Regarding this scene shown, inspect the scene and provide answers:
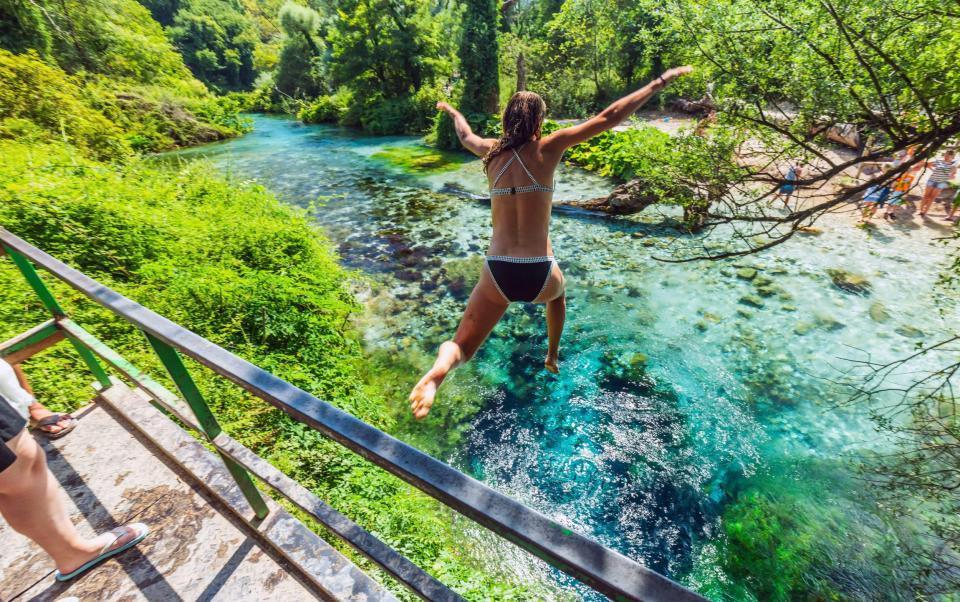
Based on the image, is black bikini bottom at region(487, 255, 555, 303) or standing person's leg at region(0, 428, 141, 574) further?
black bikini bottom at region(487, 255, 555, 303)

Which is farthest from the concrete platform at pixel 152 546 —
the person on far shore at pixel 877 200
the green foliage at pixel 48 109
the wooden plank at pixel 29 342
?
the green foliage at pixel 48 109

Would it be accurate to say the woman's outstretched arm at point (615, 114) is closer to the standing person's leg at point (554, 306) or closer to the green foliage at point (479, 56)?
the standing person's leg at point (554, 306)

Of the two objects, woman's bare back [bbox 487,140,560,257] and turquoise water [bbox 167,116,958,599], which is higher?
woman's bare back [bbox 487,140,560,257]

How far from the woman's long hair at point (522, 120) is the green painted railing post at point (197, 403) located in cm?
220

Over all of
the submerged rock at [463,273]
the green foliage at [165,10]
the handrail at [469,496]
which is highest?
the green foliage at [165,10]

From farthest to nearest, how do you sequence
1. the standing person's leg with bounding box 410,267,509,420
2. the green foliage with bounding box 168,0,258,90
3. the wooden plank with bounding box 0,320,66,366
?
1. the green foliage with bounding box 168,0,258,90
2. the wooden plank with bounding box 0,320,66,366
3. the standing person's leg with bounding box 410,267,509,420

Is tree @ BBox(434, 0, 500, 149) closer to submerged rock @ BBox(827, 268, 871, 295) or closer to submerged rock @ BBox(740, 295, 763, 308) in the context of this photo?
submerged rock @ BBox(740, 295, 763, 308)

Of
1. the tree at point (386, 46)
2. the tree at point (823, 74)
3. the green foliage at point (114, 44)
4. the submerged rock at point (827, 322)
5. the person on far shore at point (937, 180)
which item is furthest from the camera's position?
the tree at point (386, 46)

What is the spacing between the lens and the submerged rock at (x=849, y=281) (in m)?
8.79

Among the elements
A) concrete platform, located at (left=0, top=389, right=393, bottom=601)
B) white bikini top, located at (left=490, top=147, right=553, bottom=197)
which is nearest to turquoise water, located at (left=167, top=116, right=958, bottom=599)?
concrete platform, located at (left=0, top=389, right=393, bottom=601)

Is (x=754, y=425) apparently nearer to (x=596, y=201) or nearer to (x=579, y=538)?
(x=579, y=538)

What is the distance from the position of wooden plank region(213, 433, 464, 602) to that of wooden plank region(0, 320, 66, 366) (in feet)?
6.68

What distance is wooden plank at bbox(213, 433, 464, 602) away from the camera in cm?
144

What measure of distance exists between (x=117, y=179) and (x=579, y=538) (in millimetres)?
10009
